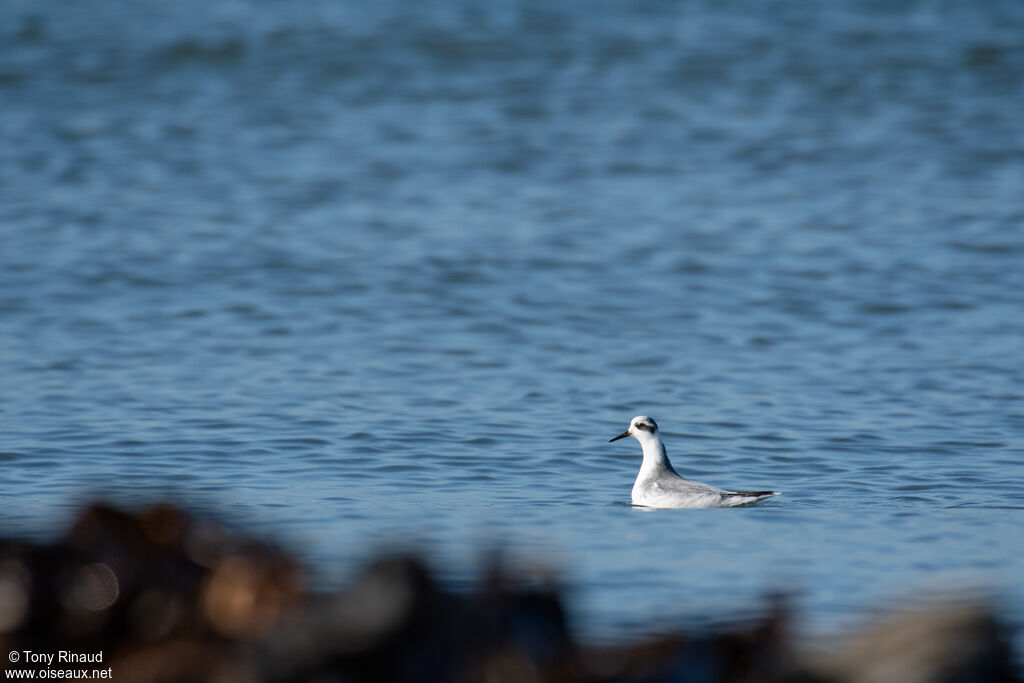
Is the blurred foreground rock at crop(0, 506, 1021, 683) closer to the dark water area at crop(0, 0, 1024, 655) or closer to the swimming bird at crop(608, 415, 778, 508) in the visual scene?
the dark water area at crop(0, 0, 1024, 655)

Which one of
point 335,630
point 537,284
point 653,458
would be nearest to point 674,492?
point 653,458

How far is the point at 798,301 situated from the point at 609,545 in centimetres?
778

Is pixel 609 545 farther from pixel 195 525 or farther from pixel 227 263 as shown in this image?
pixel 227 263

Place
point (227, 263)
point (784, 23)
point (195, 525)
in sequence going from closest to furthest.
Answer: point (195, 525) < point (227, 263) < point (784, 23)

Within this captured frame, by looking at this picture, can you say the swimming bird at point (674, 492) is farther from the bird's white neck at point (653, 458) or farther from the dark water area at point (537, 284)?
the dark water area at point (537, 284)

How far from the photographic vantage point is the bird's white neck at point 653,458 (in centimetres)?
994

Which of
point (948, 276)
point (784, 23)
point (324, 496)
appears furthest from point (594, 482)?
point (784, 23)

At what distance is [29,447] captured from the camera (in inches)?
404

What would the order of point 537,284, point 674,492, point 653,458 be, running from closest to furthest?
point 674,492 → point 653,458 → point 537,284

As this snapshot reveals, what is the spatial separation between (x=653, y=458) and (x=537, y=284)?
624 centimetres

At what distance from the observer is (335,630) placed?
4.44m

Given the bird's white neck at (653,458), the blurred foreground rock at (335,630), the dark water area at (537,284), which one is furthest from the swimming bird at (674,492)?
the blurred foreground rock at (335,630)

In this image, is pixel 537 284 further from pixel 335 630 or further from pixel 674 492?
pixel 335 630

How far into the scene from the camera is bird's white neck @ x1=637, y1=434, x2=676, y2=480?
32.6 feet
